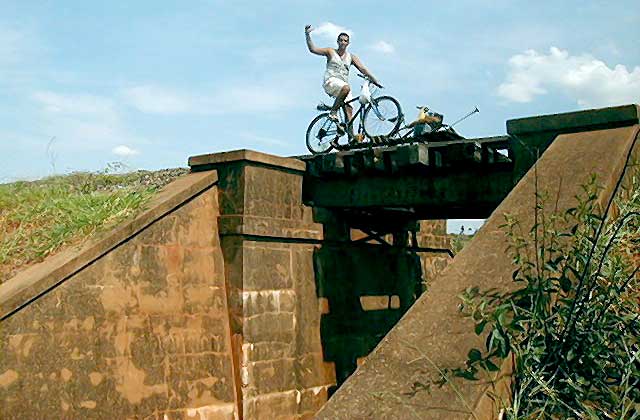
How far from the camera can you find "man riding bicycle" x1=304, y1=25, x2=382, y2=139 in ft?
37.8

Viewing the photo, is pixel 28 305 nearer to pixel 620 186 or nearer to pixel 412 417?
pixel 412 417

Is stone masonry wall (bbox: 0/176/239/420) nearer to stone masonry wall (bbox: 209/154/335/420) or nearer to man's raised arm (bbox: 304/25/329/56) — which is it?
stone masonry wall (bbox: 209/154/335/420)

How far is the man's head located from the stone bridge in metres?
2.20

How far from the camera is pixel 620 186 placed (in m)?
5.34

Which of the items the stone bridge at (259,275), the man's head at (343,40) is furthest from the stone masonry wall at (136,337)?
the man's head at (343,40)

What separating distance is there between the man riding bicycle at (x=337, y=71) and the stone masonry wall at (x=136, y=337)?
121 inches

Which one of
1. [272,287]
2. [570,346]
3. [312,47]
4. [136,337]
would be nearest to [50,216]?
[136,337]

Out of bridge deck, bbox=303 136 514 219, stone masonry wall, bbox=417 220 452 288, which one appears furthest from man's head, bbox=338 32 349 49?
stone masonry wall, bbox=417 220 452 288

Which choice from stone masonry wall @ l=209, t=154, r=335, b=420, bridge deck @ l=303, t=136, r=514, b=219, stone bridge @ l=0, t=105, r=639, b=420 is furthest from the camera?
stone masonry wall @ l=209, t=154, r=335, b=420

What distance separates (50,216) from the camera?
371 inches

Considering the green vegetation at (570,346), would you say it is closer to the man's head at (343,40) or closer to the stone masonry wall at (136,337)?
the stone masonry wall at (136,337)

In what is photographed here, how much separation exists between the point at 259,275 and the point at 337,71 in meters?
4.04

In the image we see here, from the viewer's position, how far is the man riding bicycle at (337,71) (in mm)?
11530

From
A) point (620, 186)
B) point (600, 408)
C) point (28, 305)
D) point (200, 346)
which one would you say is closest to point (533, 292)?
point (600, 408)
